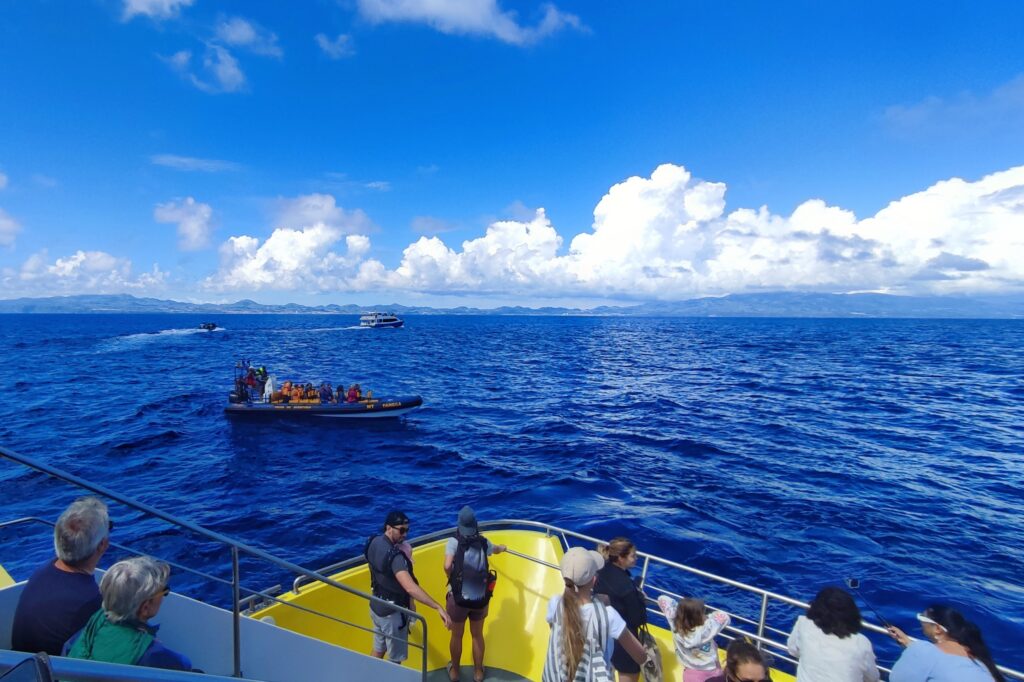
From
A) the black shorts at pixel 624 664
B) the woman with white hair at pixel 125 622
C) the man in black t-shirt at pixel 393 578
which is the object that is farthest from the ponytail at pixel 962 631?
the woman with white hair at pixel 125 622

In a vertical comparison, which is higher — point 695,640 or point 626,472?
point 695,640

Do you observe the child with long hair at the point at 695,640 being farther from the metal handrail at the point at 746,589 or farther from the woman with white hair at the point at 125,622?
the woman with white hair at the point at 125,622

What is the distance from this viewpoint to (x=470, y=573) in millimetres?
5508

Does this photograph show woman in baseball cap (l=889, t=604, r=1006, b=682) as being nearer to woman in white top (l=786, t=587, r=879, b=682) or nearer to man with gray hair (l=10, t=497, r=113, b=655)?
woman in white top (l=786, t=587, r=879, b=682)

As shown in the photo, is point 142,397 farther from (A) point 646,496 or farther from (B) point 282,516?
(A) point 646,496

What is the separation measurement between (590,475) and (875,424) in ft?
61.2

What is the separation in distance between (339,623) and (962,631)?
654 cm

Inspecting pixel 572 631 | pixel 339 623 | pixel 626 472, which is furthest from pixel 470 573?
pixel 626 472

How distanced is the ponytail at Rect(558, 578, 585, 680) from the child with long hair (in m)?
1.60

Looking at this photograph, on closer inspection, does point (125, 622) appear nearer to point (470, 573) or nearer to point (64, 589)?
point (64, 589)

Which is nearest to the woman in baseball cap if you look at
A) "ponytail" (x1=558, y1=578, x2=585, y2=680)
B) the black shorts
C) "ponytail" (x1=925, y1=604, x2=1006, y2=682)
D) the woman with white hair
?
"ponytail" (x1=925, y1=604, x2=1006, y2=682)

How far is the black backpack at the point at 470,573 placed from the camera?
216 inches

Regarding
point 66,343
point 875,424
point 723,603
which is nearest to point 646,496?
point 723,603

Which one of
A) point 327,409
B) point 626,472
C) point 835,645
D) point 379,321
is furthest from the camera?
point 379,321
